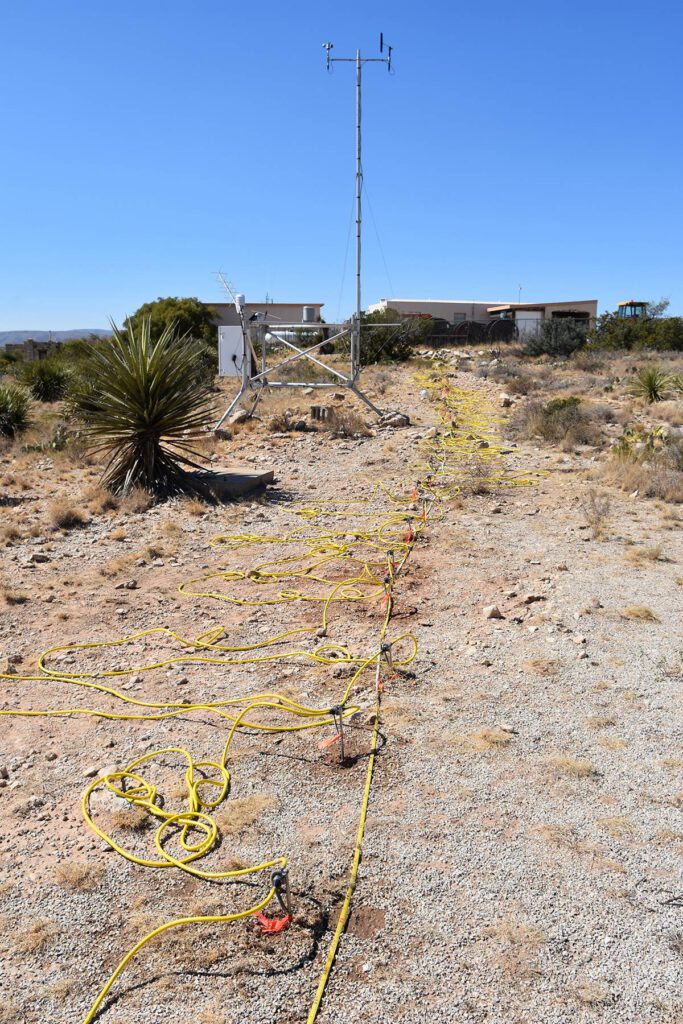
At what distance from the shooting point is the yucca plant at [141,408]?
9766 mm

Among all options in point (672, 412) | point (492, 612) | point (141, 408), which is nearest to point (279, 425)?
point (141, 408)

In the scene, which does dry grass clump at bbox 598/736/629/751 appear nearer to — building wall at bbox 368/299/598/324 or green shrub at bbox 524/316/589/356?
green shrub at bbox 524/316/589/356

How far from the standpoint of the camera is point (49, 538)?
26.6 ft

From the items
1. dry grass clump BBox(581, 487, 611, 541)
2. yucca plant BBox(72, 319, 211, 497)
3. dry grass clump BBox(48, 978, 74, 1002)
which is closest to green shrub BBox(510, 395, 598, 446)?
dry grass clump BBox(581, 487, 611, 541)

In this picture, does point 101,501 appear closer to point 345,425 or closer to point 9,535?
point 9,535

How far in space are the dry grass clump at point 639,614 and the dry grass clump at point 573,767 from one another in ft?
6.61

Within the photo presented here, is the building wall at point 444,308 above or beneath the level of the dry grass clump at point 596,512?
above

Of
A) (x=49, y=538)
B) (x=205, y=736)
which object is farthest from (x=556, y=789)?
(x=49, y=538)

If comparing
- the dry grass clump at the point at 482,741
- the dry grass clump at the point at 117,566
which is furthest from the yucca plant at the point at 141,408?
the dry grass clump at the point at 482,741

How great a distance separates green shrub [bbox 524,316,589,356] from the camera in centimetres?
3081

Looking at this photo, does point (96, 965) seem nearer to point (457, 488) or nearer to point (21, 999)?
point (21, 999)

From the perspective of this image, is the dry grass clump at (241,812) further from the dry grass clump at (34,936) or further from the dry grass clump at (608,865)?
the dry grass clump at (608,865)

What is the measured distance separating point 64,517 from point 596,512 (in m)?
5.45

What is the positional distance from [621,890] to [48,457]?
442 inches
